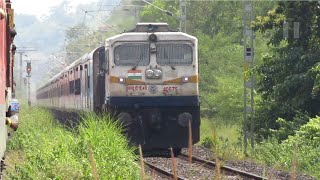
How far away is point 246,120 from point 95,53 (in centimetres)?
717

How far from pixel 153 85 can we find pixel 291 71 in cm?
643

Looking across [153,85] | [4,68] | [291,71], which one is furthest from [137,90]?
[4,68]

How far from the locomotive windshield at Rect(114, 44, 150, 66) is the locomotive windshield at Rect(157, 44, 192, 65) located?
27cm

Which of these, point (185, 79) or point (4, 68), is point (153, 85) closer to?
point (185, 79)

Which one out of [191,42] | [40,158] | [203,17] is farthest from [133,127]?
[203,17]

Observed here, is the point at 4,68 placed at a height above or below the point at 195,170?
above

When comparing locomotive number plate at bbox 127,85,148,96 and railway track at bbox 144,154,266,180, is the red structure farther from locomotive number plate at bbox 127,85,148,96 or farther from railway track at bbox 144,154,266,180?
locomotive number plate at bbox 127,85,148,96

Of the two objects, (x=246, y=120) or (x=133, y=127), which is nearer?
(x=133, y=127)

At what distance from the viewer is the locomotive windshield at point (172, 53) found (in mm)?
16406

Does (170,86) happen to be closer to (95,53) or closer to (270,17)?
(95,53)

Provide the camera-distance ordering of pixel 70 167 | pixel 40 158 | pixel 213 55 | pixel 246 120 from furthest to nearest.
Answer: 1. pixel 213 55
2. pixel 246 120
3. pixel 40 158
4. pixel 70 167

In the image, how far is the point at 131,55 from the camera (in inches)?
642

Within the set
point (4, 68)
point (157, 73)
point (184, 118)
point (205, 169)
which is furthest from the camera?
point (157, 73)

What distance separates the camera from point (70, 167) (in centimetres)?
1003
